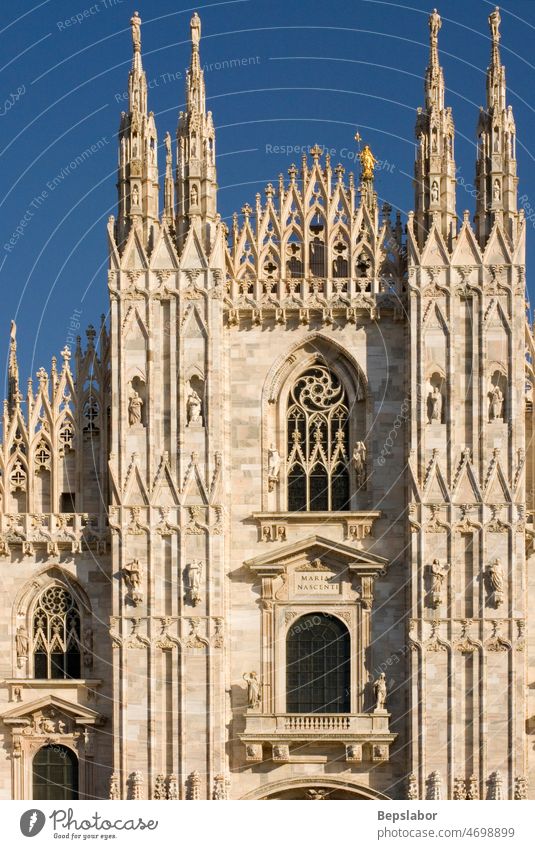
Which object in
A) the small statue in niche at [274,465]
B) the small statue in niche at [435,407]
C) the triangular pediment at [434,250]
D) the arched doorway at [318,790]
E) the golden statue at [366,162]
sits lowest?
the arched doorway at [318,790]

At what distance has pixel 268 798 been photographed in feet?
131

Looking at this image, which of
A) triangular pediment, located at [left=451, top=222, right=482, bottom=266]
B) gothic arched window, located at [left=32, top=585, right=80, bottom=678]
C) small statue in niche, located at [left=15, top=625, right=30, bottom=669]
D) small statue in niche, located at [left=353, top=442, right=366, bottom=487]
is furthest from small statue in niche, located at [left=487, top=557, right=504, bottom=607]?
small statue in niche, located at [left=15, top=625, right=30, bottom=669]

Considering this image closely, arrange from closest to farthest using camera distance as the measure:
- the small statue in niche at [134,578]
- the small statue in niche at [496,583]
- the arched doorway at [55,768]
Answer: the small statue in niche at [496,583], the small statue in niche at [134,578], the arched doorway at [55,768]

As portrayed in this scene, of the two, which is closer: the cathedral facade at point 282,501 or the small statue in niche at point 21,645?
the cathedral facade at point 282,501

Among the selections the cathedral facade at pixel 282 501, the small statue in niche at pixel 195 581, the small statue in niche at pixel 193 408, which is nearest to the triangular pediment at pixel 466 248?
the cathedral facade at pixel 282 501

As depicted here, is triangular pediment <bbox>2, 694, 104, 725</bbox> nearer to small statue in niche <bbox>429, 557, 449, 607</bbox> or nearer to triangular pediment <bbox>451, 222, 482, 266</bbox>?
small statue in niche <bbox>429, 557, 449, 607</bbox>

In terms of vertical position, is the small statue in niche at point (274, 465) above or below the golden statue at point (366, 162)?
below

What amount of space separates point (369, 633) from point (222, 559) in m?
3.40

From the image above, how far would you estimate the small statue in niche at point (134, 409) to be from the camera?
40.8m

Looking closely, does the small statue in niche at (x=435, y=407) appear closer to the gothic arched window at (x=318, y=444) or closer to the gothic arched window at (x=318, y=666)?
the gothic arched window at (x=318, y=444)

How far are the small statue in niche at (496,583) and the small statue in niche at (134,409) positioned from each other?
789 cm

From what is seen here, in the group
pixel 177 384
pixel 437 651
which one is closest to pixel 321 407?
pixel 177 384
